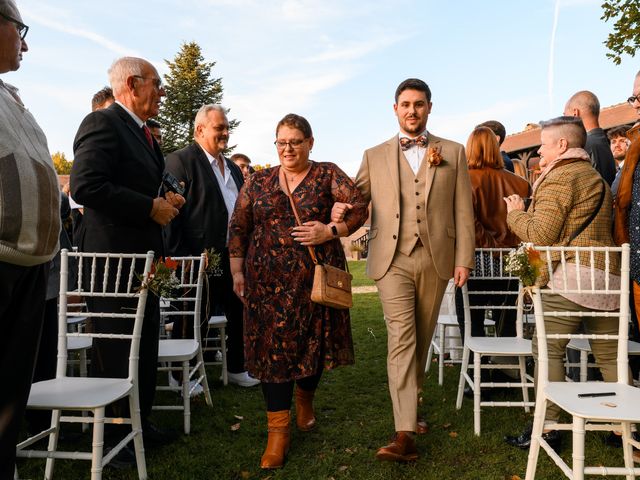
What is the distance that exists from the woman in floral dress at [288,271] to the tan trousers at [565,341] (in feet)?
4.01

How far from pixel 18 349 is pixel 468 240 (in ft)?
8.48

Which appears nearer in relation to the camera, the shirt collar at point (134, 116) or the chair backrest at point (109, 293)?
the chair backrest at point (109, 293)

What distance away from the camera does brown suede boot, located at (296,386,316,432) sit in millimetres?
3701

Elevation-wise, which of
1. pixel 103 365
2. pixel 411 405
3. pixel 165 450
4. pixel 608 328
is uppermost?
pixel 608 328

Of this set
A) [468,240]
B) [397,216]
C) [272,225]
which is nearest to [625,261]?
[468,240]

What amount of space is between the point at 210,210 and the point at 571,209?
2.96m

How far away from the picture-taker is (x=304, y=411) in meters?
3.72

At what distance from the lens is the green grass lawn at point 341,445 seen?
303 centimetres

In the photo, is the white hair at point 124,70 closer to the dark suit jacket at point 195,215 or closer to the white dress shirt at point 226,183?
the dark suit jacket at point 195,215

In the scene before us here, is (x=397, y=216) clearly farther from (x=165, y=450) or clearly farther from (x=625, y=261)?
(x=165, y=450)

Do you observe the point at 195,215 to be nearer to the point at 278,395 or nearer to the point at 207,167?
the point at 207,167

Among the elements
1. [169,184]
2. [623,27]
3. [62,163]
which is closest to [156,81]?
[169,184]

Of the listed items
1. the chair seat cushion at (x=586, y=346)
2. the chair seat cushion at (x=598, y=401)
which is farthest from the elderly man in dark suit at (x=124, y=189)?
the chair seat cushion at (x=586, y=346)

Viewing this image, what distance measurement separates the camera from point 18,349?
1948 mm
